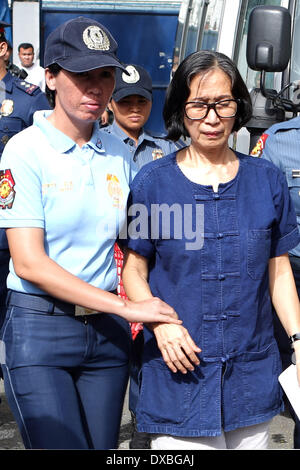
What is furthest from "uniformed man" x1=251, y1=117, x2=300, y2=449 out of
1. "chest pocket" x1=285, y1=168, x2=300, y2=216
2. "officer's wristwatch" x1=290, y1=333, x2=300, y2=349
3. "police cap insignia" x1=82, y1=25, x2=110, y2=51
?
"police cap insignia" x1=82, y1=25, x2=110, y2=51

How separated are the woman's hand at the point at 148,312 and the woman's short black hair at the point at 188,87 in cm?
68

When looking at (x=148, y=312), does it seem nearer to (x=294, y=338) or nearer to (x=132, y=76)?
(x=294, y=338)

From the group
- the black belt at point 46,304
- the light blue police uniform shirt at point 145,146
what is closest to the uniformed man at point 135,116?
the light blue police uniform shirt at point 145,146

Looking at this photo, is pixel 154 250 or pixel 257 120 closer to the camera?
pixel 154 250

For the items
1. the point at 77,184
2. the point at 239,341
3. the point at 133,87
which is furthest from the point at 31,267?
the point at 133,87

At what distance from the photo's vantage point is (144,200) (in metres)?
2.98

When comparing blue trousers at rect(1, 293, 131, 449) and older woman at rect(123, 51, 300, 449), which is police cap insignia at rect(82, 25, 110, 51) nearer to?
older woman at rect(123, 51, 300, 449)

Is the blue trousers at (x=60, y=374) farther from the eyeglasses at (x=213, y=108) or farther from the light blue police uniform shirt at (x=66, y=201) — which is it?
the eyeglasses at (x=213, y=108)

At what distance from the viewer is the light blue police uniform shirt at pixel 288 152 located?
4.12 meters

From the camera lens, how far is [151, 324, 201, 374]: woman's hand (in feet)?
9.12

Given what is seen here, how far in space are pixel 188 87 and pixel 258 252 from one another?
60cm

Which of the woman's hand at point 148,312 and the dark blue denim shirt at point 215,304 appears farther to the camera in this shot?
the dark blue denim shirt at point 215,304

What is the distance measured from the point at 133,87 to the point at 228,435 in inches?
109
